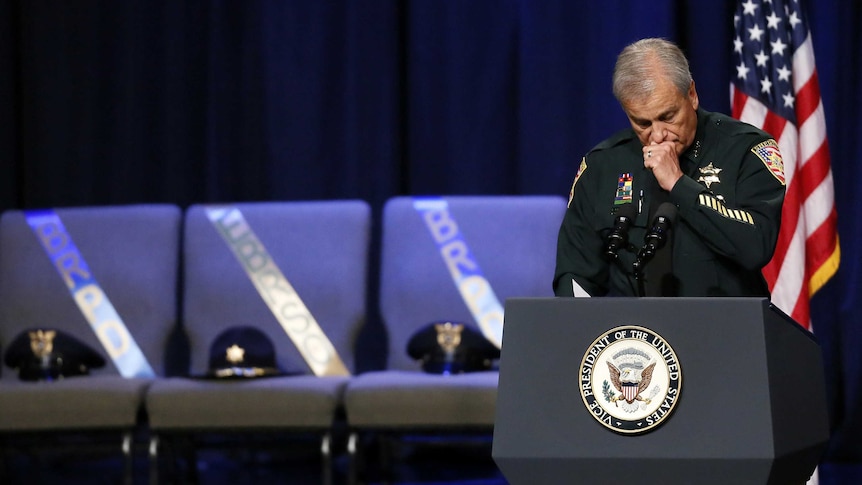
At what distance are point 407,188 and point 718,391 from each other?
3.49 meters

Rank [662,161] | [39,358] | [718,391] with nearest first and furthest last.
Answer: [718,391] < [662,161] < [39,358]

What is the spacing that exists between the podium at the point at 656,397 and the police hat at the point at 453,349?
208cm

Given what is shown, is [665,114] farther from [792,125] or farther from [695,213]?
[792,125]

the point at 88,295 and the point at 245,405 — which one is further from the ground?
the point at 88,295

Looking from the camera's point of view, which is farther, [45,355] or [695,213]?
[45,355]

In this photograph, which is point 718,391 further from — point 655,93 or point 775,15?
point 775,15

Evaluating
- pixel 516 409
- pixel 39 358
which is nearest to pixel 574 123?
pixel 39 358

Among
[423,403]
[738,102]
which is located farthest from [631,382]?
[738,102]

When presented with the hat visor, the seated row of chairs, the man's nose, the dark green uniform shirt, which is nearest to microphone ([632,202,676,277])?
the dark green uniform shirt

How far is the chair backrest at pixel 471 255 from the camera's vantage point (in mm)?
4621

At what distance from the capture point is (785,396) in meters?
2.11

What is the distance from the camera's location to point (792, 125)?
4730 mm

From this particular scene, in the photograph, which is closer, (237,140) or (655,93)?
(655,93)

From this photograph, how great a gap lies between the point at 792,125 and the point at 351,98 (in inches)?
77.4
